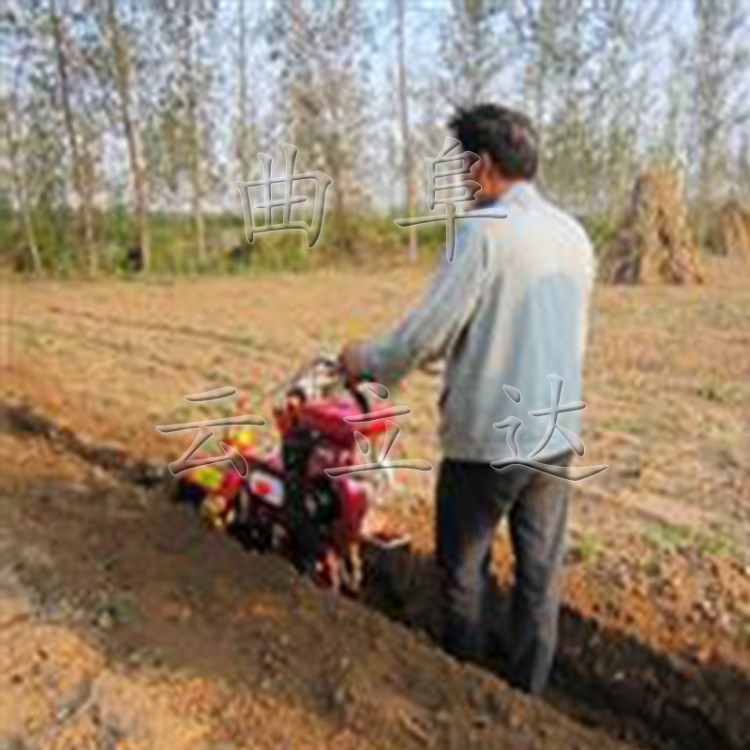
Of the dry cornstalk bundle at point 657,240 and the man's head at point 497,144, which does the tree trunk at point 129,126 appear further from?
the man's head at point 497,144

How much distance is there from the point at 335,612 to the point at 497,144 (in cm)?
165

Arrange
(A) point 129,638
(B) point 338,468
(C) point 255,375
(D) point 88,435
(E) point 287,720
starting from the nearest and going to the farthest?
(E) point 287,720 → (A) point 129,638 → (B) point 338,468 → (D) point 88,435 → (C) point 255,375

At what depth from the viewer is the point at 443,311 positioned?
8.06 feet

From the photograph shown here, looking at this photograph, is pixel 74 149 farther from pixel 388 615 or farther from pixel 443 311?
pixel 443 311

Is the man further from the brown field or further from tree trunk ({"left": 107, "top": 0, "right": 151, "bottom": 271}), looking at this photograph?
tree trunk ({"left": 107, "top": 0, "right": 151, "bottom": 271})

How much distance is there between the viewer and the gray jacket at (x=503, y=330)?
8.05 ft

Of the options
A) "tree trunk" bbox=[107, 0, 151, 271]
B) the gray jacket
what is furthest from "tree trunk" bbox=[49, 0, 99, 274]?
the gray jacket

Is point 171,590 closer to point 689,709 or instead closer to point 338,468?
point 338,468

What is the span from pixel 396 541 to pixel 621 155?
18.6m

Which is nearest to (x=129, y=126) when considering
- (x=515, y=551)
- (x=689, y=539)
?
(x=689, y=539)

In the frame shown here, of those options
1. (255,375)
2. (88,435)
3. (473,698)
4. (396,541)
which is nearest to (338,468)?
(396,541)

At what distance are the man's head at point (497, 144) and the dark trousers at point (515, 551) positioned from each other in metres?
0.79

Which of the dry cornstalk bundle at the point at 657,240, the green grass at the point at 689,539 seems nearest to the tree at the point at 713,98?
the dry cornstalk bundle at the point at 657,240

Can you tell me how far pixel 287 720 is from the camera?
2539mm
